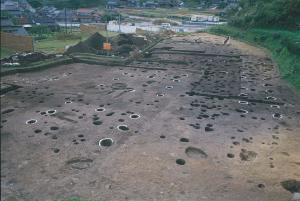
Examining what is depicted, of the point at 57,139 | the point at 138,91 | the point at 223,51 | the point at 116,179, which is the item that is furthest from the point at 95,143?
the point at 223,51

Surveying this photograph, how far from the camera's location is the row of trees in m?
62.5

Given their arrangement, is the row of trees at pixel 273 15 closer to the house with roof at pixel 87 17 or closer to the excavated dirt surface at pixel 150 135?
the excavated dirt surface at pixel 150 135

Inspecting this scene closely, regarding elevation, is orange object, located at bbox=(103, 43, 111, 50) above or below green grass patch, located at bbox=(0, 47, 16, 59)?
below

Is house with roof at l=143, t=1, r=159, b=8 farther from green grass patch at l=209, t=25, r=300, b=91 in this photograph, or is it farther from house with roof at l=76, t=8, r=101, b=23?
green grass patch at l=209, t=25, r=300, b=91

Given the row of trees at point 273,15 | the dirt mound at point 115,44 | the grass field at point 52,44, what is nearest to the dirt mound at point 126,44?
the dirt mound at point 115,44

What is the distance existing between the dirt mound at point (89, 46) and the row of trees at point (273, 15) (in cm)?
3031

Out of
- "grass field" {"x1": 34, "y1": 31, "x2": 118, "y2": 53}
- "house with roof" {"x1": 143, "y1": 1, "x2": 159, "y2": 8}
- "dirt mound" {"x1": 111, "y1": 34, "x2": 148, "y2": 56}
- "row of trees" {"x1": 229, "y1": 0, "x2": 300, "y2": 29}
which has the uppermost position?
"row of trees" {"x1": 229, "y1": 0, "x2": 300, "y2": 29}

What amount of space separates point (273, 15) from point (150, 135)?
49.9 metres

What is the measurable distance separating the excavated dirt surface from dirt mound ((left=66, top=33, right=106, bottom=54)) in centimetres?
790

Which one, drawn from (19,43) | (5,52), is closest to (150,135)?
(5,52)

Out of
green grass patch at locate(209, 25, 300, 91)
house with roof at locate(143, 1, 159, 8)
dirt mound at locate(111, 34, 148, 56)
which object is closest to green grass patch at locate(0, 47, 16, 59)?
dirt mound at locate(111, 34, 148, 56)

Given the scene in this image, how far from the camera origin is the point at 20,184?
1678 cm

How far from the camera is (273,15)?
64250 mm

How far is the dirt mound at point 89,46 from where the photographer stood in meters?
48.2
